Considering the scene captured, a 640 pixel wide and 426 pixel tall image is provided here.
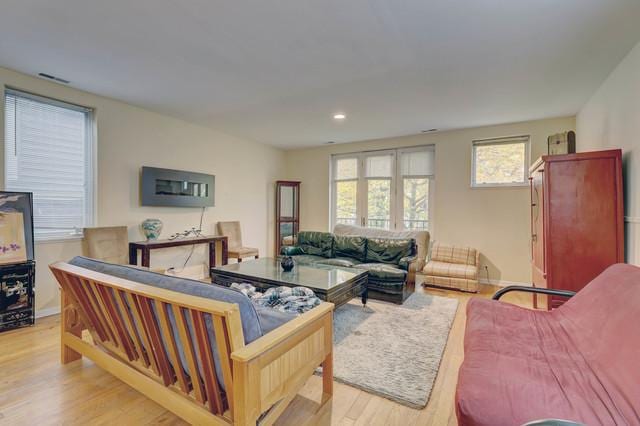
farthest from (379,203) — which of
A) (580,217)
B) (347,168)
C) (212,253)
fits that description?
(580,217)

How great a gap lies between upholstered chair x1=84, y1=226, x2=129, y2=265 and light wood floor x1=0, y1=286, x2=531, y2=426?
1.30 metres

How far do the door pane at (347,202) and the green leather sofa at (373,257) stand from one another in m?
1.29

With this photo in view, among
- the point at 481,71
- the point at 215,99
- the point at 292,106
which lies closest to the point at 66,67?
the point at 215,99

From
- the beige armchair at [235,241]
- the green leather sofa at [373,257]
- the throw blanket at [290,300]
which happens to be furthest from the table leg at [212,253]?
the throw blanket at [290,300]

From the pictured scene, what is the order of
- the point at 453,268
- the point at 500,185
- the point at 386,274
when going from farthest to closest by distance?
1. the point at 500,185
2. the point at 453,268
3. the point at 386,274

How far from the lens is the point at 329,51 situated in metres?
2.56

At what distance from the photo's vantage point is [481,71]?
2.90 meters

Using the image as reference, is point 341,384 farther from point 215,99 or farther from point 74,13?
point 215,99

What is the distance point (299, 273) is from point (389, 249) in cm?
162

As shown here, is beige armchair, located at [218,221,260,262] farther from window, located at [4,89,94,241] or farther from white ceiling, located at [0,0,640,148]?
white ceiling, located at [0,0,640,148]

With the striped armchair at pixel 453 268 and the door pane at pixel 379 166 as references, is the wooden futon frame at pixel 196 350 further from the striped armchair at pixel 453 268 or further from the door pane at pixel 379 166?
the door pane at pixel 379 166

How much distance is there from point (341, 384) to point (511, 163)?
4.38 m

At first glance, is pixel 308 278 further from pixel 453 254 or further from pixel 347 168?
pixel 347 168

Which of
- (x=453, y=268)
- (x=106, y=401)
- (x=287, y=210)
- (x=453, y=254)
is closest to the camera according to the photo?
(x=106, y=401)
